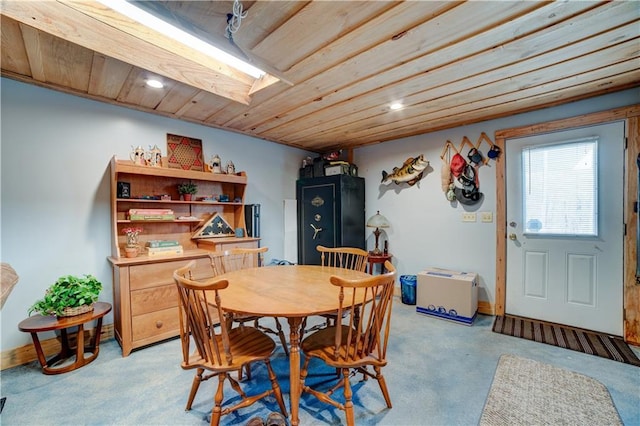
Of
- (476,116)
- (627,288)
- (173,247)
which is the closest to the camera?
(627,288)

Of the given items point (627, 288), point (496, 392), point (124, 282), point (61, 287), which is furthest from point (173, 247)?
point (627, 288)

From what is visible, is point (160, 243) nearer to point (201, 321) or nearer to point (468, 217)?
point (201, 321)

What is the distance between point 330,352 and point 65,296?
7.02 ft

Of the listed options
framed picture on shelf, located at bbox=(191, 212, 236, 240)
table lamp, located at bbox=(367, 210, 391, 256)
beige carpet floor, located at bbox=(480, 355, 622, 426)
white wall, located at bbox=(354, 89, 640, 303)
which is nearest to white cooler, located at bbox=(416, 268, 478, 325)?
white wall, located at bbox=(354, 89, 640, 303)

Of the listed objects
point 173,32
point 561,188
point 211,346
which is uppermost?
point 173,32

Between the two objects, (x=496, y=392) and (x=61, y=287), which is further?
(x=61, y=287)

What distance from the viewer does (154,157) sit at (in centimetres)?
285

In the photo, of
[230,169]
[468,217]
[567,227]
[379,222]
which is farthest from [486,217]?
[230,169]

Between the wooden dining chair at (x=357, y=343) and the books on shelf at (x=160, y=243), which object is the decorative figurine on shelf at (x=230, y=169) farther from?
the wooden dining chair at (x=357, y=343)

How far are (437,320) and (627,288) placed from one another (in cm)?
173

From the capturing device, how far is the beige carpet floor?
159 centimetres

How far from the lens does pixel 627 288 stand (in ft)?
8.31

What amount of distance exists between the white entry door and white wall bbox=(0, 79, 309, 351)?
415cm

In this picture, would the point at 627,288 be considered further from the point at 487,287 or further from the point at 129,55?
the point at 129,55
